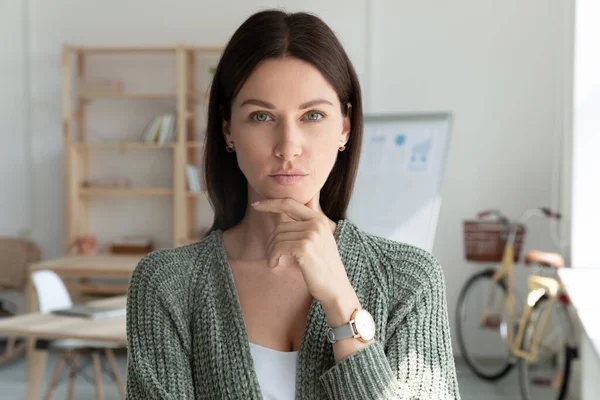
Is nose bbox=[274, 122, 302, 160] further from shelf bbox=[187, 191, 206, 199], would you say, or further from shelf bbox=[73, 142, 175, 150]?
shelf bbox=[73, 142, 175, 150]

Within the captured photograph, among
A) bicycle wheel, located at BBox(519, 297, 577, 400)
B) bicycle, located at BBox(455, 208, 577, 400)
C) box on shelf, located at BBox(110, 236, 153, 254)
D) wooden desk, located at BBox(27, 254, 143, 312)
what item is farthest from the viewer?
box on shelf, located at BBox(110, 236, 153, 254)

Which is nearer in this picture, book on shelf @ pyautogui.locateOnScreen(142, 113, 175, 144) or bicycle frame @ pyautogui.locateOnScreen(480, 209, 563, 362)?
bicycle frame @ pyautogui.locateOnScreen(480, 209, 563, 362)

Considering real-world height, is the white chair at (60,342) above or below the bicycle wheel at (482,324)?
above

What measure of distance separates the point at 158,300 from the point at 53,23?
18.7ft

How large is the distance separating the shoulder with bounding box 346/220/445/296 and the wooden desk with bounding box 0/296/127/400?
6.75 feet

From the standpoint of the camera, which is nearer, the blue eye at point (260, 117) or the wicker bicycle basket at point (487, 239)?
the blue eye at point (260, 117)

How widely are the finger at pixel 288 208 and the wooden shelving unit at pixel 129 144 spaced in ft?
15.6

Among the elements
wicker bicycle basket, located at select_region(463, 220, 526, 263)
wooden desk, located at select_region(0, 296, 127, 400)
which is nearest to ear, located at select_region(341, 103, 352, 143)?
wooden desk, located at select_region(0, 296, 127, 400)

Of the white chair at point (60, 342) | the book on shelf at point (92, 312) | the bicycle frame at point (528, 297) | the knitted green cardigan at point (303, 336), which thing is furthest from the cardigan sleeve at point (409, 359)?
the bicycle frame at point (528, 297)

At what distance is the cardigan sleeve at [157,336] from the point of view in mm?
1163

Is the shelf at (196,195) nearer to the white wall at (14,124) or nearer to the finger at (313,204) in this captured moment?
the white wall at (14,124)

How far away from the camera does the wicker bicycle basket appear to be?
5.27m

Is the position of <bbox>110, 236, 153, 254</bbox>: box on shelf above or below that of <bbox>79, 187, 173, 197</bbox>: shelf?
below

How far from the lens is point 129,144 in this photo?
5.93 metres
